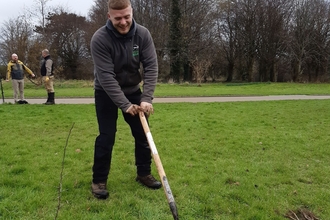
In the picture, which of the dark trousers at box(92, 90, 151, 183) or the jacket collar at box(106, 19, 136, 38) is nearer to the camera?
the jacket collar at box(106, 19, 136, 38)

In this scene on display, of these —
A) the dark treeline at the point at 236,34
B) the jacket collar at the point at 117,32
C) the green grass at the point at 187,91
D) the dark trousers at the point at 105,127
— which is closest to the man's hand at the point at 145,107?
the dark trousers at the point at 105,127

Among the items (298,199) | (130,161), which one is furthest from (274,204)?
(130,161)

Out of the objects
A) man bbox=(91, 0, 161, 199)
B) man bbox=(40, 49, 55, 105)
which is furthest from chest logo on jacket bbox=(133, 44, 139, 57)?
man bbox=(40, 49, 55, 105)

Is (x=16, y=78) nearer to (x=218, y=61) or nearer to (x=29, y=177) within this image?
(x=29, y=177)

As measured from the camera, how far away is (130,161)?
5.09 m

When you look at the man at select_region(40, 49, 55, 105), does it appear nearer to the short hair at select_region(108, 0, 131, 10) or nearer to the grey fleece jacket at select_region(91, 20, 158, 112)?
the grey fleece jacket at select_region(91, 20, 158, 112)

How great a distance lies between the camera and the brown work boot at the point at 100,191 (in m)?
3.63

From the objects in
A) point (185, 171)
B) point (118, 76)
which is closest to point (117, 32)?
point (118, 76)

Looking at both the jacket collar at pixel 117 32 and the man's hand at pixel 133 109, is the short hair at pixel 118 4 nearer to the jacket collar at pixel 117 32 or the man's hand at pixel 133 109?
the jacket collar at pixel 117 32

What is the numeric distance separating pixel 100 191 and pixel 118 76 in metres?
1.41

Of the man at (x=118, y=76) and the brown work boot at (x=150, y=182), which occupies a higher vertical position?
the man at (x=118, y=76)

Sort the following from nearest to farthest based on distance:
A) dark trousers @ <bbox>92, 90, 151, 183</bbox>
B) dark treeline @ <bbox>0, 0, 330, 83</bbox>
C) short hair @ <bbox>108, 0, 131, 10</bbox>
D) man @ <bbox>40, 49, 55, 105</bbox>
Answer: short hair @ <bbox>108, 0, 131, 10</bbox> → dark trousers @ <bbox>92, 90, 151, 183</bbox> → man @ <bbox>40, 49, 55, 105</bbox> → dark treeline @ <bbox>0, 0, 330, 83</bbox>

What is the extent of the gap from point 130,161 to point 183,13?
3485 cm

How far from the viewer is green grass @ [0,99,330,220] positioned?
3.41m
